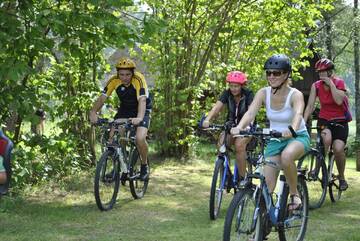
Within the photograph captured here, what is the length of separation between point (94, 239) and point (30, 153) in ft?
7.67

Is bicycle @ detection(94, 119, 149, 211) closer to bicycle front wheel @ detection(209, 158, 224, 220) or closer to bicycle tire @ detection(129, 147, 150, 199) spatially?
bicycle tire @ detection(129, 147, 150, 199)

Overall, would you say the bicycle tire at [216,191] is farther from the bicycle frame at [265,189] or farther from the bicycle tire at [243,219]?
the bicycle tire at [243,219]

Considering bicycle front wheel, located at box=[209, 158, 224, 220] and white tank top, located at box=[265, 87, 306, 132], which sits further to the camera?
bicycle front wheel, located at box=[209, 158, 224, 220]

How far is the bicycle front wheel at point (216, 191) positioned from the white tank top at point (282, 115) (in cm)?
153

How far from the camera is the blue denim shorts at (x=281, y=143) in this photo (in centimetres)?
507

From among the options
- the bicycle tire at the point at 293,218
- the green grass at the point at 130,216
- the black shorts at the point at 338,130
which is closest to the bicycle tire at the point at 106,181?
the green grass at the point at 130,216

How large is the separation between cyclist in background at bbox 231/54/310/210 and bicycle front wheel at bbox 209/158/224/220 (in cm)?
145

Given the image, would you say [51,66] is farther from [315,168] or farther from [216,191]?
[315,168]

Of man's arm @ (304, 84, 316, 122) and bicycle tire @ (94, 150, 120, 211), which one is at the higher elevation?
man's arm @ (304, 84, 316, 122)

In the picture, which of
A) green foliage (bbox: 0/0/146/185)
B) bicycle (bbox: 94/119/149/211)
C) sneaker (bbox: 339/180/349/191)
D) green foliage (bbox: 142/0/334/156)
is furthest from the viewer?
green foliage (bbox: 142/0/334/156)

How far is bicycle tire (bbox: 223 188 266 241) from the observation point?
4.47 meters

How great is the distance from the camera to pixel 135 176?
779 centimetres

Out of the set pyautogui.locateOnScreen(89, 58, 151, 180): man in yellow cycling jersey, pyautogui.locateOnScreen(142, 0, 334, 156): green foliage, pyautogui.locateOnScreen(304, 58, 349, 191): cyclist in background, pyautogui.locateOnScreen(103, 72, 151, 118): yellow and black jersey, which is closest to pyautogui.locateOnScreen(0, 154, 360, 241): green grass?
pyautogui.locateOnScreen(89, 58, 151, 180): man in yellow cycling jersey

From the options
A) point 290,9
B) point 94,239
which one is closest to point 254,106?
point 94,239
